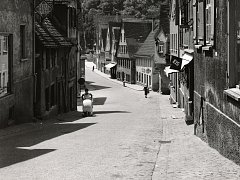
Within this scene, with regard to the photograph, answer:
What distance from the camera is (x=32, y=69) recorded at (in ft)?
78.5

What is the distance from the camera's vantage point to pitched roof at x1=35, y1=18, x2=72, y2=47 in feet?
88.3

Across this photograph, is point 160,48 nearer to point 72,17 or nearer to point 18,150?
point 72,17

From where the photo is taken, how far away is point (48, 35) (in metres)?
28.9

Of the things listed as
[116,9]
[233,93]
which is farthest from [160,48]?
[116,9]

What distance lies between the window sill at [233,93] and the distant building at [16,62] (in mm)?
9664

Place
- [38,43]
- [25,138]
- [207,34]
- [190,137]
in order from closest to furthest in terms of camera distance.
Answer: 1. [207,34]
2. [25,138]
3. [190,137]
4. [38,43]

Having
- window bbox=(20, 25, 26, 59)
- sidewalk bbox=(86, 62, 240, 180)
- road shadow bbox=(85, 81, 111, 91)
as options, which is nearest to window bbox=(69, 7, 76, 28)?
window bbox=(20, 25, 26, 59)

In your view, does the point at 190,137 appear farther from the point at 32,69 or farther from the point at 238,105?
the point at 32,69

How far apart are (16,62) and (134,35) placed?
189 feet

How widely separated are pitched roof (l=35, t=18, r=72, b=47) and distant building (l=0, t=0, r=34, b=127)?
137 inches

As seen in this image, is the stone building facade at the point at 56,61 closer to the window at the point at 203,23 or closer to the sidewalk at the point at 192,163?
the window at the point at 203,23

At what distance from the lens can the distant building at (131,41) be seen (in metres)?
76.4

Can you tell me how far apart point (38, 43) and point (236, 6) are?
1720 centimetres

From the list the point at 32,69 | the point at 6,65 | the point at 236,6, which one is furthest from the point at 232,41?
the point at 32,69
